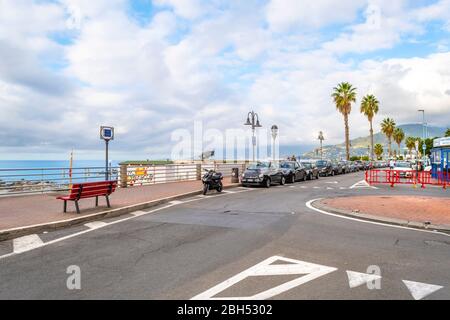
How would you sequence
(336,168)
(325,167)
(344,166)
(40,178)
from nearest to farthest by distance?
(40,178)
(325,167)
(336,168)
(344,166)

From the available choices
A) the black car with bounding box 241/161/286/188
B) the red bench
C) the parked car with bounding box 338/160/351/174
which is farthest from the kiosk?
the red bench

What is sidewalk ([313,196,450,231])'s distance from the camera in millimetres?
9375

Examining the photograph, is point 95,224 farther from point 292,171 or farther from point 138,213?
point 292,171

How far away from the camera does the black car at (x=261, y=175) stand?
22.1 m

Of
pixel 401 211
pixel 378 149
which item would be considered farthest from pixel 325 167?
pixel 378 149

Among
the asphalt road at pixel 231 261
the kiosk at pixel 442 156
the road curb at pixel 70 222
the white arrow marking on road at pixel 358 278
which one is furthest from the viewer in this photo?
the kiosk at pixel 442 156

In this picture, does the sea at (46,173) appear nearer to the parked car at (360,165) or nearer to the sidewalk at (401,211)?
the sidewalk at (401,211)

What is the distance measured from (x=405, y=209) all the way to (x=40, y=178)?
15064 millimetres

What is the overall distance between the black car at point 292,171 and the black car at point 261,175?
1.47 meters

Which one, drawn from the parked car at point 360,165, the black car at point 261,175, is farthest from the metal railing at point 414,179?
the parked car at point 360,165

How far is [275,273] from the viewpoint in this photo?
5238mm

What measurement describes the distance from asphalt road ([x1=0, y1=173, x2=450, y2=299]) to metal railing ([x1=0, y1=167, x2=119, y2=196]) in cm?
784

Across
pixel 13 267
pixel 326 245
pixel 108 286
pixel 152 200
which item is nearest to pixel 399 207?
pixel 326 245

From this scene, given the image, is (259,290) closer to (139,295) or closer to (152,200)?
(139,295)
